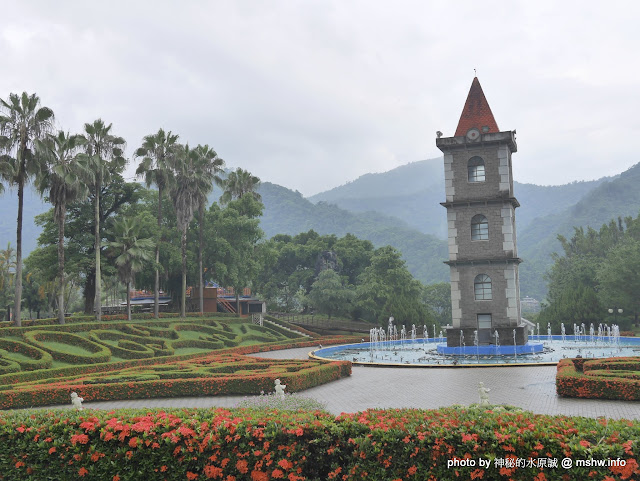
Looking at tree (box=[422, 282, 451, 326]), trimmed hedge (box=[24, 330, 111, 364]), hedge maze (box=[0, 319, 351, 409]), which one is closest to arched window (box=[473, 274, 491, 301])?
hedge maze (box=[0, 319, 351, 409])

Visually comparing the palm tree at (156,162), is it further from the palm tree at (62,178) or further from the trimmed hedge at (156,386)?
the trimmed hedge at (156,386)

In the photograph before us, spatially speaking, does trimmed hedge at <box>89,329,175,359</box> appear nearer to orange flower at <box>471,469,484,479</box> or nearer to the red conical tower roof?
the red conical tower roof

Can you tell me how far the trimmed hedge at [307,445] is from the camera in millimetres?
7129

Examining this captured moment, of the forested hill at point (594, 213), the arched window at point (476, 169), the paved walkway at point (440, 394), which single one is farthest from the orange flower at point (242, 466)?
the forested hill at point (594, 213)

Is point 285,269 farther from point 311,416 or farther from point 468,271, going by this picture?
point 311,416

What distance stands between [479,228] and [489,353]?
24.7ft

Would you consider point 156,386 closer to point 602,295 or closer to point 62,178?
point 62,178

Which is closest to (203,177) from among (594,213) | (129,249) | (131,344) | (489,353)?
(129,249)

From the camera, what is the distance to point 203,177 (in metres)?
48.3

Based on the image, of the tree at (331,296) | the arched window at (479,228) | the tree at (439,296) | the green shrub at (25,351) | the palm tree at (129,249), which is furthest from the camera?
the tree at (439,296)

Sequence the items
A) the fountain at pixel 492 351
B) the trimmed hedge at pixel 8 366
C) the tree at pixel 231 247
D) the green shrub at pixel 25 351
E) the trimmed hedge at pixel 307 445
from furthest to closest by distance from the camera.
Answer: the tree at pixel 231 247 < the fountain at pixel 492 351 < the green shrub at pixel 25 351 < the trimmed hedge at pixel 8 366 < the trimmed hedge at pixel 307 445

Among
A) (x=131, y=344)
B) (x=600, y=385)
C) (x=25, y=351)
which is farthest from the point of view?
(x=131, y=344)

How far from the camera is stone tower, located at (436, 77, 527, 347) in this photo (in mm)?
33219

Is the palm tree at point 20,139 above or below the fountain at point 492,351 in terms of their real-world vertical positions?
above
